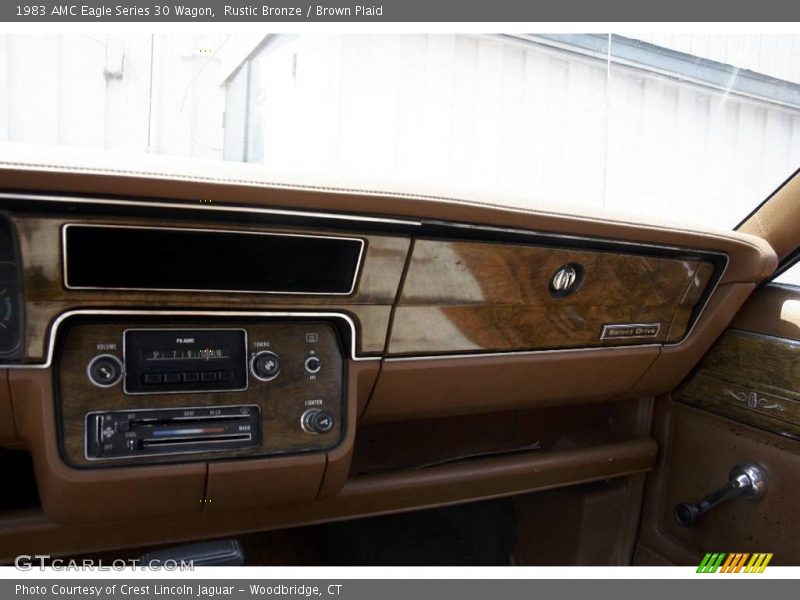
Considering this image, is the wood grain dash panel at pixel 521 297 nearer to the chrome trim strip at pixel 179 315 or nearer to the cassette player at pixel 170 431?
the chrome trim strip at pixel 179 315

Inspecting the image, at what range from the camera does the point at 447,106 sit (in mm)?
3111

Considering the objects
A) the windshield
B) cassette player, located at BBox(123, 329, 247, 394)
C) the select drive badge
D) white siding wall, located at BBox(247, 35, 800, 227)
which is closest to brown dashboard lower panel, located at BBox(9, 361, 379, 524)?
cassette player, located at BBox(123, 329, 247, 394)

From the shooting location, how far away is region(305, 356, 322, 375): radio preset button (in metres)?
1.43

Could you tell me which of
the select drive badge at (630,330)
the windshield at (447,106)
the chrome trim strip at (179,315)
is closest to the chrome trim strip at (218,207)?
the chrome trim strip at (179,315)

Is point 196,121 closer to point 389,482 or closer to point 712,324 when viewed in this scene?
point 389,482

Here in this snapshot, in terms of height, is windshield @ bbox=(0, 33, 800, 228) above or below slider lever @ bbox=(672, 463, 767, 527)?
above

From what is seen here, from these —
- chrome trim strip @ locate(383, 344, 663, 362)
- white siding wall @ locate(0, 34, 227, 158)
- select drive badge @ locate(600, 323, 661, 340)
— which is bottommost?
chrome trim strip @ locate(383, 344, 663, 362)

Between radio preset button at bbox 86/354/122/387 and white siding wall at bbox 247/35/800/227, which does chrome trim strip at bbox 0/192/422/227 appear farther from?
white siding wall at bbox 247/35/800/227

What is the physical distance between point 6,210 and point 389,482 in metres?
1.09

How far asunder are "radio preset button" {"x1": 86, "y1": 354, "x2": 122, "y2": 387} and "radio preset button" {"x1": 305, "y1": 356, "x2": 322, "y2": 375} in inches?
15.2

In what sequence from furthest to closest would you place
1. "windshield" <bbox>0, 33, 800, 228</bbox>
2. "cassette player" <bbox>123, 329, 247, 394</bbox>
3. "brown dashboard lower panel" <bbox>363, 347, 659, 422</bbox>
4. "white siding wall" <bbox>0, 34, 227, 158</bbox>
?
"white siding wall" <bbox>0, 34, 227, 158</bbox> < "windshield" <bbox>0, 33, 800, 228</bbox> < "brown dashboard lower panel" <bbox>363, 347, 659, 422</bbox> < "cassette player" <bbox>123, 329, 247, 394</bbox>

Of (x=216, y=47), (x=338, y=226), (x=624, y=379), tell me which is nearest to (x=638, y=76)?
(x=624, y=379)

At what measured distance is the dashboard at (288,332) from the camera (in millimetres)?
1180

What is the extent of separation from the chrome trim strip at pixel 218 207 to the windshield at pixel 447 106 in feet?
3.76
